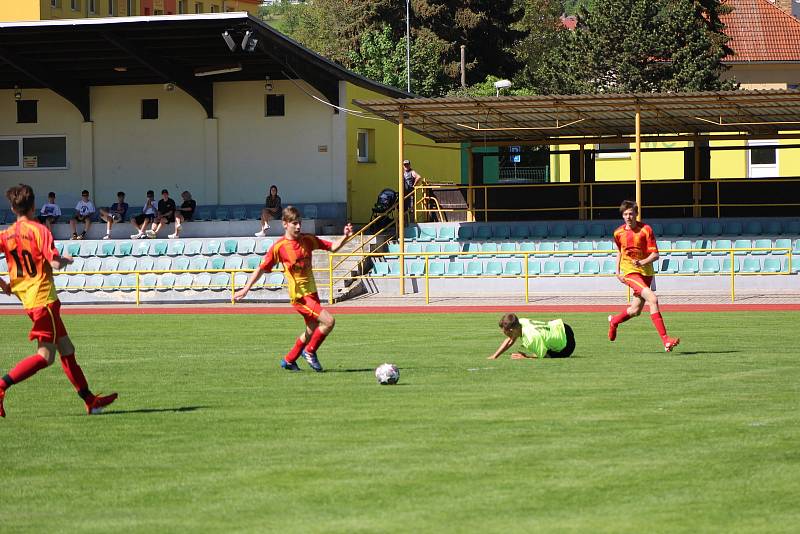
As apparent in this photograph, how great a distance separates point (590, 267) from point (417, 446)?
2237cm

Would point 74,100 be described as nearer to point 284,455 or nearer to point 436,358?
point 436,358

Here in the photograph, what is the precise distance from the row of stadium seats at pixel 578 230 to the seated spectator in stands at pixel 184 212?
610cm

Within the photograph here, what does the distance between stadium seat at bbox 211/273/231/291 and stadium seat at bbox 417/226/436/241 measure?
5.40m

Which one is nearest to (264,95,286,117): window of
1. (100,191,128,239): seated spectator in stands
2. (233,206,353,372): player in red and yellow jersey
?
(100,191,128,239): seated spectator in stands

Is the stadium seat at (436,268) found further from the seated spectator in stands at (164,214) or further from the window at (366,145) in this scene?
the window at (366,145)

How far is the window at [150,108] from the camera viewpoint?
39125 millimetres

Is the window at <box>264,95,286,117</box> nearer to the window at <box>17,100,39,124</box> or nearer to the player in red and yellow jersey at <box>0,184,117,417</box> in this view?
the window at <box>17,100,39,124</box>

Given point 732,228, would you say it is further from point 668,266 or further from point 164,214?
point 164,214

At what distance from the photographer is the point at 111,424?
1030cm

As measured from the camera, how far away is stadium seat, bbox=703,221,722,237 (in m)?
33.2

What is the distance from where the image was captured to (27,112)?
4003 cm

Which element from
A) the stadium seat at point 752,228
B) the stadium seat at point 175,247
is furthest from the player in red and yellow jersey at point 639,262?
the stadium seat at point 175,247

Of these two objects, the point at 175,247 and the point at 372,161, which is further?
the point at 372,161

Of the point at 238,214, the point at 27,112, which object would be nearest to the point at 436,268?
the point at 238,214
